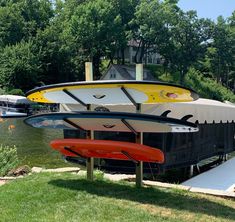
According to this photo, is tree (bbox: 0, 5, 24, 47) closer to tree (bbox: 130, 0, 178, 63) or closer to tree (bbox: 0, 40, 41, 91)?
tree (bbox: 0, 40, 41, 91)

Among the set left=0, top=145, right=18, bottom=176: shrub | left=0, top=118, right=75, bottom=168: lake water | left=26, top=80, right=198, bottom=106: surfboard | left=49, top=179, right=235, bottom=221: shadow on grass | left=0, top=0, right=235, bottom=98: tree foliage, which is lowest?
left=0, top=118, right=75, bottom=168: lake water

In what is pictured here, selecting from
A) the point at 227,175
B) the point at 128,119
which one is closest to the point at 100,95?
the point at 128,119

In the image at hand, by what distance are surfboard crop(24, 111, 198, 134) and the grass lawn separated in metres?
0.99

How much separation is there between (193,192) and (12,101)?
127ft

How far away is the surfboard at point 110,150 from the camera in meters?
6.69

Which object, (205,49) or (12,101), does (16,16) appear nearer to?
(12,101)

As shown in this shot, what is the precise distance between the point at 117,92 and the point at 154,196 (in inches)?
68.7

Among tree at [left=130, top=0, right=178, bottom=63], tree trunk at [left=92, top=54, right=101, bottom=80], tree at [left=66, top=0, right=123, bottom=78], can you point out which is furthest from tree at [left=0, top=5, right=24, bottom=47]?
tree at [left=130, top=0, right=178, bottom=63]

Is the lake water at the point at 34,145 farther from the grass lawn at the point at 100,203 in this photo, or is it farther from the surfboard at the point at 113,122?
the grass lawn at the point at 100,203

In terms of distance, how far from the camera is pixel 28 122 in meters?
7.48

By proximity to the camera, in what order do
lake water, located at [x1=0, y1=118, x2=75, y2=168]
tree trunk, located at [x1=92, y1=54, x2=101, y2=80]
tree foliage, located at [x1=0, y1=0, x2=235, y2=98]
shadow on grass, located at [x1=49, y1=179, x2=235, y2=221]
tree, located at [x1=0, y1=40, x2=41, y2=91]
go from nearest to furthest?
shadow on grass, located at [x1=49, y1=179, x2=235, y2=221] → lake water, located at [x1=0, y1=118, x2=75, y2=168] → tree, located at [x1=0, y1=40, x2=41, y2=91] → tree foliage, located at [x1=0, y1=0, x2=235, y2=98] → tree trunk, located at [x1=92, y1=54, x2=101, y2=80]

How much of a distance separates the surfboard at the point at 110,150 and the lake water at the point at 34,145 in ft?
21.0

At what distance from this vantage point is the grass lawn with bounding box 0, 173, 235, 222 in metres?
5.57

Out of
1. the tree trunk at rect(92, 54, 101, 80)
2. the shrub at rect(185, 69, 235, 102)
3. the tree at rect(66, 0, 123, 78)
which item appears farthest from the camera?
the shrub at rect(185, 69, 235, 102)
